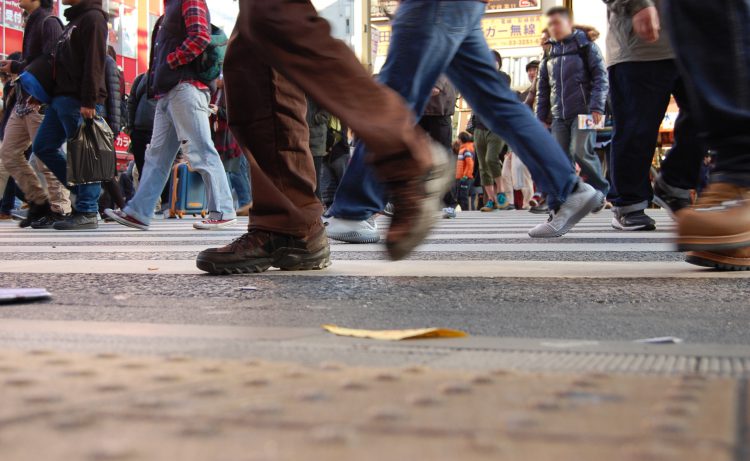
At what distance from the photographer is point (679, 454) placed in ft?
2.39

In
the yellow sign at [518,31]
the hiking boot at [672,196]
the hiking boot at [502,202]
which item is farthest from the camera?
the yellow sign at [518,31]

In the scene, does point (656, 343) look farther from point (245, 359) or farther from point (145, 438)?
point (145, 438)

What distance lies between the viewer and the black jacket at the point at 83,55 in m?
6.74

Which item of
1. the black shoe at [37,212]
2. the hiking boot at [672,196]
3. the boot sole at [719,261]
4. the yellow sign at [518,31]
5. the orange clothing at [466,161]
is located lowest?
the black shoe at [37,212]

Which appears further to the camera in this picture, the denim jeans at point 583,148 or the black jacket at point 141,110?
the black jacket at point 141,110

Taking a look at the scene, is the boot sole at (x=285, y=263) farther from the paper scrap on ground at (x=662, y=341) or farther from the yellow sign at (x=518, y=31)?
the yellow sign at (x=518, y=31)

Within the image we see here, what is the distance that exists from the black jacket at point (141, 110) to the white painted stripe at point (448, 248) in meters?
4.20

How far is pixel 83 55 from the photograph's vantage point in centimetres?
685

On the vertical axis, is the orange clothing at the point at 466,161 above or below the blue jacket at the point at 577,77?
below

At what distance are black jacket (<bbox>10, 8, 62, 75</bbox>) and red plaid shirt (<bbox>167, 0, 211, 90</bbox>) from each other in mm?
1531

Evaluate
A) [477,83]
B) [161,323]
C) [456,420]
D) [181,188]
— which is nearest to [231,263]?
[161,323]

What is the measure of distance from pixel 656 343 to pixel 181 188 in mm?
10473

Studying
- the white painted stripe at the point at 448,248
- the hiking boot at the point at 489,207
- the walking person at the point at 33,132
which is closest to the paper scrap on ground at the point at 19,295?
the white painted stripe at the point at 448,248

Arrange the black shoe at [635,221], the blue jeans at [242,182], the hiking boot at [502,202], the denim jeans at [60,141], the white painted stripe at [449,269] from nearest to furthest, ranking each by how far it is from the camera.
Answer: the white painted stripe at [449,269] < the black shoe at [635,221] < the denim jeans at [60,141] < the blue jeans at [242,182] < the hiking boot at [502,202]
